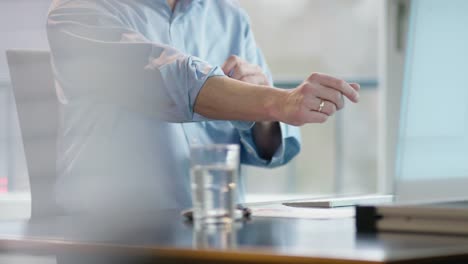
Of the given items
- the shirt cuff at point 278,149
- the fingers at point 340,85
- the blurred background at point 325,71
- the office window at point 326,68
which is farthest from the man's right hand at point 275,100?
the office window at point 326,68

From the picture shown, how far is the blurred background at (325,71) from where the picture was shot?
4.03 metres

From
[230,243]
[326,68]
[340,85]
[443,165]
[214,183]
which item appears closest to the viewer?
[230,243]

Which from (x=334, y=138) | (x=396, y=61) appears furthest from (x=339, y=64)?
(x=396, y=61)

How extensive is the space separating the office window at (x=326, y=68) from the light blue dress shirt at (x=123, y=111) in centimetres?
246

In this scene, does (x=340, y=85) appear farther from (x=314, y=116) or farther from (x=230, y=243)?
(x=230, y=243)

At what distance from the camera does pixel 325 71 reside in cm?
469

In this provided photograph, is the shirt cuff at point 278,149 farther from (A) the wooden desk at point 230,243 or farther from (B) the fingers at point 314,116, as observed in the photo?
(A) the wooden desk at point 230,243

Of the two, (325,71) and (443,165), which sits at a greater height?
(325,71)

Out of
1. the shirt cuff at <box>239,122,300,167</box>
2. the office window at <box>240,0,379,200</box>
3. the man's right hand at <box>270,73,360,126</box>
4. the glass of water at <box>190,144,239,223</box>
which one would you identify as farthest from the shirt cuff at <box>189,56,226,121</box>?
the office window at <box>240,0,379,200</box>

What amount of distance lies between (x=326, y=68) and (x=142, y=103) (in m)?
4.10

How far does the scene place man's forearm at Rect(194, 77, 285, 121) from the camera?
3.59 ft

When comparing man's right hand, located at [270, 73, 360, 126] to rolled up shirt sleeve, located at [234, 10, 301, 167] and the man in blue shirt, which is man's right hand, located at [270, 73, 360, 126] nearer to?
the man in blue shirt

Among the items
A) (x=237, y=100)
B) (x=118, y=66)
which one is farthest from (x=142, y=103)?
(x=237, y=100)

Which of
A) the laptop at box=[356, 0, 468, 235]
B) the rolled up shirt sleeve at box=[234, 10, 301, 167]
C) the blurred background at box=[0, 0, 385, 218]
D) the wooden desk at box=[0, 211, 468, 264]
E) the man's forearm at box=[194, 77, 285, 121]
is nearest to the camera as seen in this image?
the wooden desk at box=[0, 211, 468, 264]
